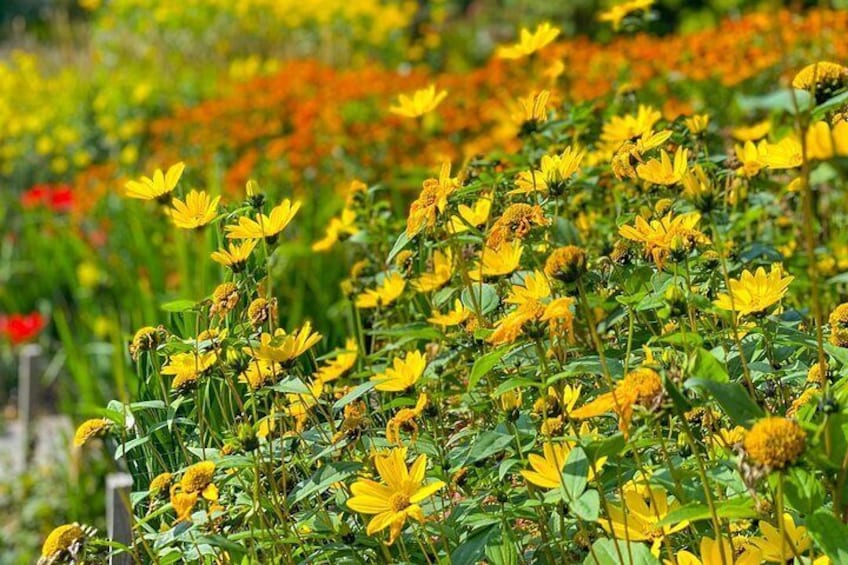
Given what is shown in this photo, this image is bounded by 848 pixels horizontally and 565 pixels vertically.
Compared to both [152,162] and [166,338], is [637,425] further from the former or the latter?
[152,162]

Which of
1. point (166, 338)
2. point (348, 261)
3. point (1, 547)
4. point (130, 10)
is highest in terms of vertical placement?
point (130, 10)

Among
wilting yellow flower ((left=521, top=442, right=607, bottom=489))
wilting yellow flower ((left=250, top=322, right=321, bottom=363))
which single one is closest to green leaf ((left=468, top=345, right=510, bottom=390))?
wilting yellow flower ((left=521, top=442, right=607, bottom=489))

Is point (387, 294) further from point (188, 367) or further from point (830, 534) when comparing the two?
point (830, 534)

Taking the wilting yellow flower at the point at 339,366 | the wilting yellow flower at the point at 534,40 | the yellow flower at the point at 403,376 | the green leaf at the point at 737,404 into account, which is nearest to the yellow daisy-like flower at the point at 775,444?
the green leaf at the point at 737,404

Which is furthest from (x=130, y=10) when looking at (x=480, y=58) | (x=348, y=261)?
(x=348, y=261)

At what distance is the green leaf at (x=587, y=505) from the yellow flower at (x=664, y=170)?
0.46 metres

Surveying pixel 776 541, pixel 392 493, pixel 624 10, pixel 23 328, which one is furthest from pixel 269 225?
pixel 23 328

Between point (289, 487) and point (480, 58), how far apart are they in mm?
7340

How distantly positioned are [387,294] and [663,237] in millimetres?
648

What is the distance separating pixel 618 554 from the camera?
110 centimetres

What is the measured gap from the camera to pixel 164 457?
5.80 feet

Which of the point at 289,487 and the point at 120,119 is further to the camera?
the point at 120,119

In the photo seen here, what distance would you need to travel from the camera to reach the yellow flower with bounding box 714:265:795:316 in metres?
1.36

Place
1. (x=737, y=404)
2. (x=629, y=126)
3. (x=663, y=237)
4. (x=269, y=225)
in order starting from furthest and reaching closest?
(x=629, y=126) < (x=269, y=225) < (x=663, y=237) < (x=737, y=404)
